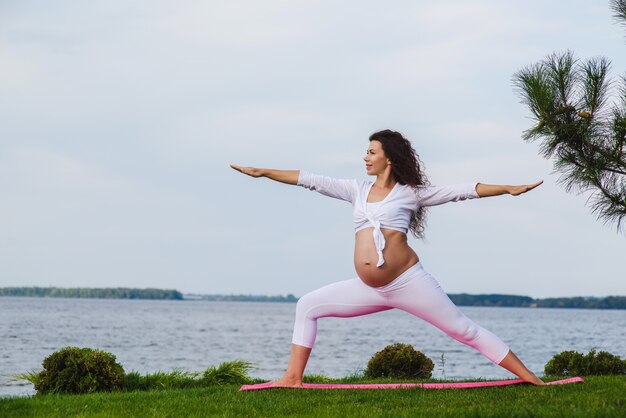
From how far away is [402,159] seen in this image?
7.62 metres

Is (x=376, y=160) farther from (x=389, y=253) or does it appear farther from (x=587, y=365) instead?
(x=587, y=365)

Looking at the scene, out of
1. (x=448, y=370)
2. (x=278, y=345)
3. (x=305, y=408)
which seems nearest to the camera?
(x=305, y=408)

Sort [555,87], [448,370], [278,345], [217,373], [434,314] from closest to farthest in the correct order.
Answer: [434,314] < [555,87] < [217,373] < [448,370] < [278,345]

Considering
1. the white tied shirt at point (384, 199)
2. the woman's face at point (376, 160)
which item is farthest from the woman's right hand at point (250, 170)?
the woman's face at point (376, 160)

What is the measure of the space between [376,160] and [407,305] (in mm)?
1416

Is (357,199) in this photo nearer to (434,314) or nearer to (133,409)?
(434,314)

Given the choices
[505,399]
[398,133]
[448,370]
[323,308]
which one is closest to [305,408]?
[323,308]

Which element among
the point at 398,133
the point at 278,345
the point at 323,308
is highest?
the point at 398,133

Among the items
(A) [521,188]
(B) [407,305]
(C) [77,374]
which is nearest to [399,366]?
(B) [407,305]

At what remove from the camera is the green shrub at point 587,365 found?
11.2m

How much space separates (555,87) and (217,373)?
599 centimetres

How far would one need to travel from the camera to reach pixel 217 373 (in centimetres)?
1134

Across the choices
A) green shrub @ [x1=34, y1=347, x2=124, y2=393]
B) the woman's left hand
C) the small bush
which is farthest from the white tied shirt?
the small bush

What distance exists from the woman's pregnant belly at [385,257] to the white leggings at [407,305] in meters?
0.08
